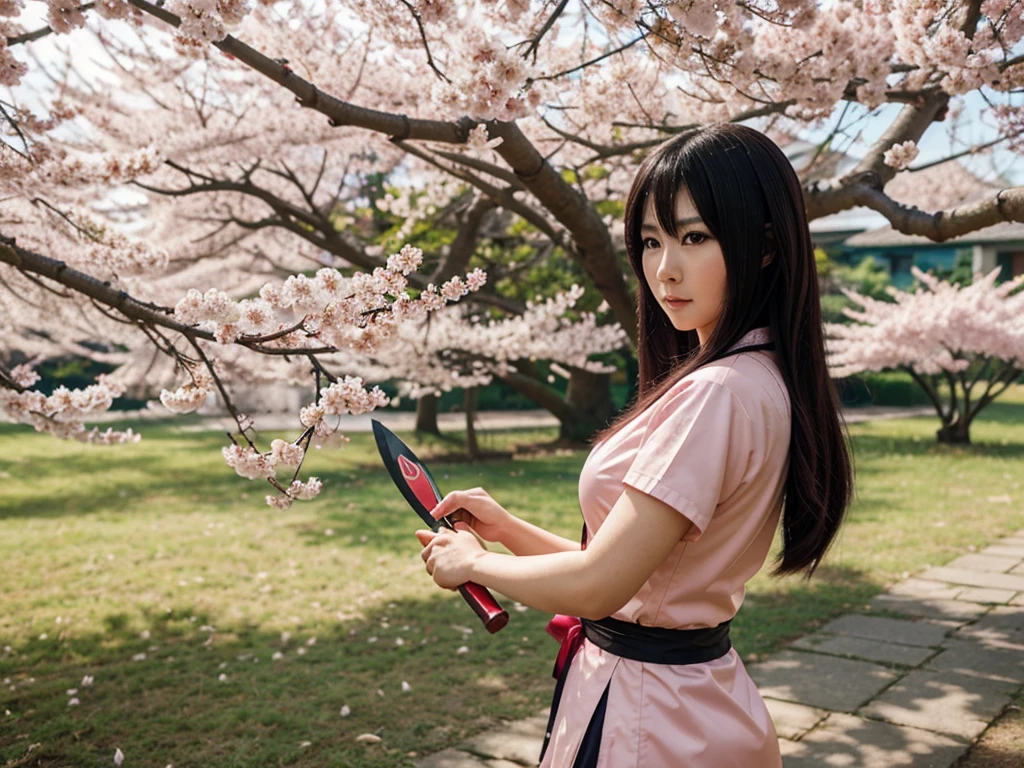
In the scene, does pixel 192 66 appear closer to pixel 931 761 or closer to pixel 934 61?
pixel 934 61

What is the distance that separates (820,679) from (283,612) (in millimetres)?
2999

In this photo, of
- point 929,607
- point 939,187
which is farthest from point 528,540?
point 939,187

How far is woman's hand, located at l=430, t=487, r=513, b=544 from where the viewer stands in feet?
5.51

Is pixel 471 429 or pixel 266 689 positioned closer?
→ pixel 266 689

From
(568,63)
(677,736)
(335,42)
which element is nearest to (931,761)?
(677,736)

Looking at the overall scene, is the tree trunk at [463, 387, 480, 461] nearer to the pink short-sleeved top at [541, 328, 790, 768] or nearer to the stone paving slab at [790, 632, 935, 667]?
the stone paving slab at [790, 632, 935, 667]

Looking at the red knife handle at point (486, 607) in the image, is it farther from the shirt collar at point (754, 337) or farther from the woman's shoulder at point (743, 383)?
the shirt collar at point (754, 337)

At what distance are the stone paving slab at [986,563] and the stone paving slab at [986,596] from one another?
53 centimetres

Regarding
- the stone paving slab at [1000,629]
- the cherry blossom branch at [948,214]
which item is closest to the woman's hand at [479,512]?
the cherry blossom branch at [948,214]

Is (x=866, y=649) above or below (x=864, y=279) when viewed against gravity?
below

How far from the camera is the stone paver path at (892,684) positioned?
3252 millimetres

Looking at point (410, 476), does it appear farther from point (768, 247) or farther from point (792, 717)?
point (792, 717)

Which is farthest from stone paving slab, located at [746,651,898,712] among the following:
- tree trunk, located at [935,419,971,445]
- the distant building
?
the distant building

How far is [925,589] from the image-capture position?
5.52 m
